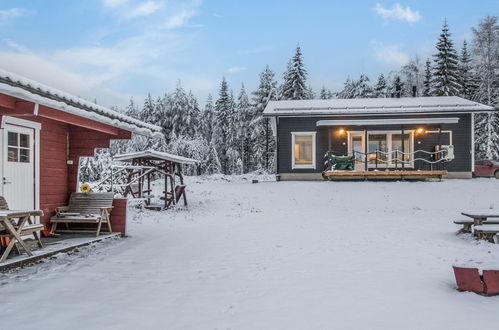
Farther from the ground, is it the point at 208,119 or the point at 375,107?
the point at 208,119

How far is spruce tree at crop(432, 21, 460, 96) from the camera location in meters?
34.9

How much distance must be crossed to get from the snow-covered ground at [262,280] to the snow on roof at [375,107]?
9978 mm

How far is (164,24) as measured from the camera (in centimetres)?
2000

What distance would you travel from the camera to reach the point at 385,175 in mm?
18719

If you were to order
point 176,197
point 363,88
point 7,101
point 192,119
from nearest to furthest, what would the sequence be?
point 7,101 → point 176,197 → point 192,119 → point 363,88

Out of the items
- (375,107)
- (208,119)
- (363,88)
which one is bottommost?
(375,107)

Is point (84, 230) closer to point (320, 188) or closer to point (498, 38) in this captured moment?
point (320, 188)

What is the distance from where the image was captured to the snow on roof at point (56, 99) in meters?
5.16

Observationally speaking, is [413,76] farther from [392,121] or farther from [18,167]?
[18,167]

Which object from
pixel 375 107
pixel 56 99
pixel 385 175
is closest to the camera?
pixel 56 99

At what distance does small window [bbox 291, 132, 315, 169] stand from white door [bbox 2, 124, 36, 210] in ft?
48.9

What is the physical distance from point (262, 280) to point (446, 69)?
35.8 m

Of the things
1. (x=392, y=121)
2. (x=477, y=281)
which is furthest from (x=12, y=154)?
(x=392, y=121)

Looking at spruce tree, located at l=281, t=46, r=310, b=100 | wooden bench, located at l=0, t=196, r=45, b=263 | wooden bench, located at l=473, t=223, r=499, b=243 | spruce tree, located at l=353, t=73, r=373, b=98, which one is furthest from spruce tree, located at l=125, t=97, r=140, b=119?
wooden bench, located at l=473, t=223, r=499, b=243
